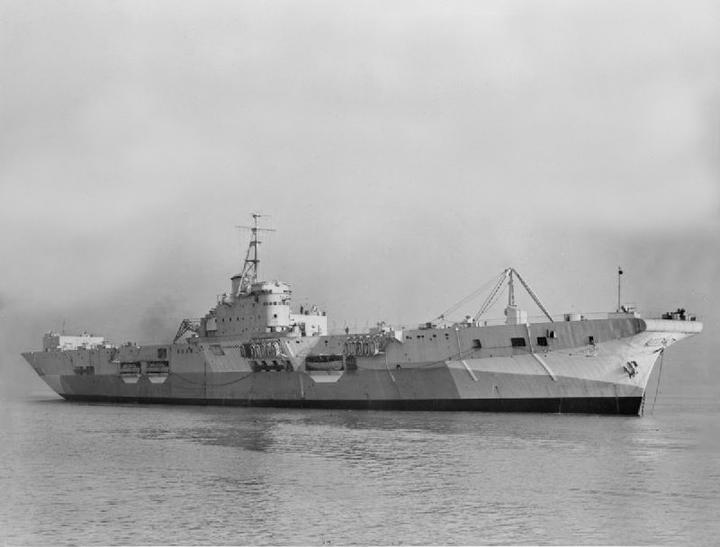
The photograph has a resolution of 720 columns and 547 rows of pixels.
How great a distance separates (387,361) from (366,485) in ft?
60.3

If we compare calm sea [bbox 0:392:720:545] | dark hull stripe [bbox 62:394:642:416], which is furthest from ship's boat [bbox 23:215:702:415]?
calm sea [bbox 0:392:720:545]

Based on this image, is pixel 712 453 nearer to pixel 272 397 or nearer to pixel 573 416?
pixel 573 416

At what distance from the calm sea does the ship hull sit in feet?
9.55

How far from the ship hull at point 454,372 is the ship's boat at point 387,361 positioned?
1.7 inches

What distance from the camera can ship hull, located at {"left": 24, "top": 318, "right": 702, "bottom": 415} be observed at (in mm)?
30625

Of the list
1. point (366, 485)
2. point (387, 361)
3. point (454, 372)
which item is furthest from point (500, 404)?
point (366, 485)

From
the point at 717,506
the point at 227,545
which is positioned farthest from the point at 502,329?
the point at 227,545

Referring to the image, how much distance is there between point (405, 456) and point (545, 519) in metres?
7.43

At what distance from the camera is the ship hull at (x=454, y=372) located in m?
30.6

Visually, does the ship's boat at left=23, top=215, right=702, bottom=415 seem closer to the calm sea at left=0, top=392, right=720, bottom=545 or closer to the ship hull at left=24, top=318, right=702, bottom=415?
the ship hull at left=24, top=318, right=702, bottom=415

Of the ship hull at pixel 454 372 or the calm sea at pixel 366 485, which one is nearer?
the calm sea at pixel 366 485

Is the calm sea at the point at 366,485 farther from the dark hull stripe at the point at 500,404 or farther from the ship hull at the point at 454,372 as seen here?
the ship hull at the point at 454,372

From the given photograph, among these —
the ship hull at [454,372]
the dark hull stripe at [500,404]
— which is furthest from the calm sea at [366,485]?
the ship hull at [454,372]

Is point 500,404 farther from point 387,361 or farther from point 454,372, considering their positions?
point 387,361
